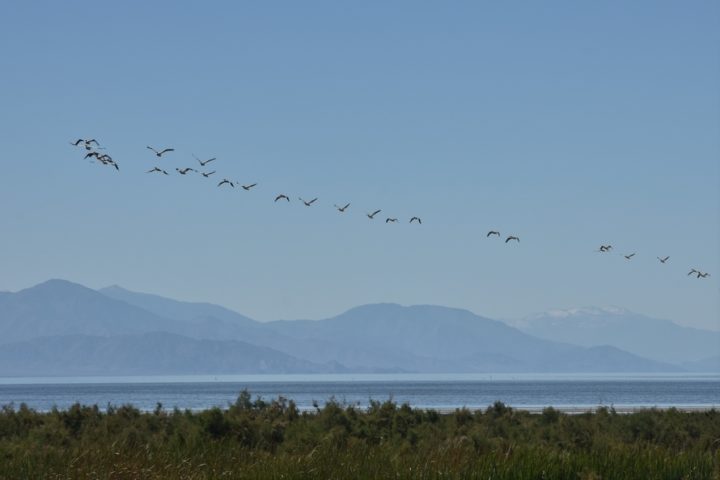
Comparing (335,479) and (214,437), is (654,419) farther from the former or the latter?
(335,479)

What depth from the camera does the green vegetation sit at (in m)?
24.7

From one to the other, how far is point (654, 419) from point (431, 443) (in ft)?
35.5

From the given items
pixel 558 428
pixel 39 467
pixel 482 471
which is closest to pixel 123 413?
pixel 558 428

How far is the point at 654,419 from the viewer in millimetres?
43906

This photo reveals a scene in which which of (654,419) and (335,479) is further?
(654,419)

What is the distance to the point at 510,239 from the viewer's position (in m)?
36.5

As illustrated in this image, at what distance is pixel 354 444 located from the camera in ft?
113

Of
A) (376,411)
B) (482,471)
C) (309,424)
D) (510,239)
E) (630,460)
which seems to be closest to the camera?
(482,471)

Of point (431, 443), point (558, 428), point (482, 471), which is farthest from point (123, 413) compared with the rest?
point (482, 471)

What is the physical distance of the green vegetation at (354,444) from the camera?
24.7m

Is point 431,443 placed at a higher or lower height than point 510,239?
lower

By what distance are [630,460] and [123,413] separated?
2241cm

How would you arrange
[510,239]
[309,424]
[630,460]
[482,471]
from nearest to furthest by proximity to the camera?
[482,471] < [630,460] < [510,239] < [309,424]

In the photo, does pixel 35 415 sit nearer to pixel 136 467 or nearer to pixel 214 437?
pixel 214 437
